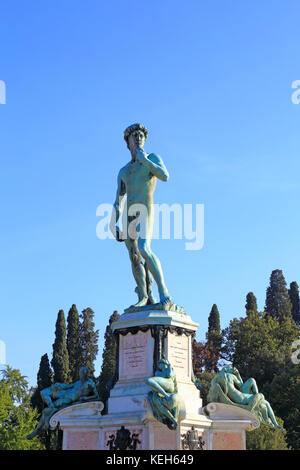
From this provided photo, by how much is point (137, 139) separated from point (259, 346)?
1443 inches

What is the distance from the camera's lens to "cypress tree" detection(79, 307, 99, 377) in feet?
196

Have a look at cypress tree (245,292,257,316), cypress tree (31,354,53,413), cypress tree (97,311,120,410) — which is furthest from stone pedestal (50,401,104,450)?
cypress tree (245,292,257,316)

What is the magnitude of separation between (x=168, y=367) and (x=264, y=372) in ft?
115

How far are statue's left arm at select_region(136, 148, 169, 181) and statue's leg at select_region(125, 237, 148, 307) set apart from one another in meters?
1.75

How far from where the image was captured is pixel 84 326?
203ft

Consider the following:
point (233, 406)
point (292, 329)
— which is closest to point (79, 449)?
point (233, 406)

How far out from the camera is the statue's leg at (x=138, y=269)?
50.5 feet

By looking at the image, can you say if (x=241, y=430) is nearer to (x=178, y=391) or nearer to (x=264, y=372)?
(x=178, y=391)

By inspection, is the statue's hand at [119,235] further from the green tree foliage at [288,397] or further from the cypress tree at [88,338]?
the cypress tree at [88,338]

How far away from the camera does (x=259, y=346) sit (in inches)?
1965

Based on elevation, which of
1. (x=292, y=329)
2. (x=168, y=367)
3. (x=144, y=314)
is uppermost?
(x=292, y=329)

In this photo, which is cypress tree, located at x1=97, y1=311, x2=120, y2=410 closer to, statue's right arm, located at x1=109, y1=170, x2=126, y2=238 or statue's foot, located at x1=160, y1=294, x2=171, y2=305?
statue's right arm, located at x1=109, y1=170, x2=126, y2=238

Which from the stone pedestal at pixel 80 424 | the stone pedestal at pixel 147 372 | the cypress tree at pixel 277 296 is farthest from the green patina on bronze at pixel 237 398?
the cypress tree at pixel 277 296

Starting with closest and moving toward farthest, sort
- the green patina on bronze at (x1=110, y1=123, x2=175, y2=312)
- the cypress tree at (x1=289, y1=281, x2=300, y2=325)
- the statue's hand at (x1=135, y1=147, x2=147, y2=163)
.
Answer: the green patina on bronze at (x1=110, y1=123, x2=175, y2=312), the statue's hand at (x1=135, y1=147, x2=147, y2=163), the cypress tree at (x1=289, y1=281, x2=300, y2=325)
